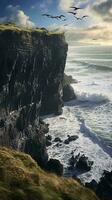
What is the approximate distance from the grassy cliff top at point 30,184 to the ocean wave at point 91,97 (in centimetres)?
8737

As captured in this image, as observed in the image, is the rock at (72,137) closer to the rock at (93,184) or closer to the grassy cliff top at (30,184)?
the rock at (93,184)

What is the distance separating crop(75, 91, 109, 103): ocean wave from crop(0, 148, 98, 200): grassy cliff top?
287ft

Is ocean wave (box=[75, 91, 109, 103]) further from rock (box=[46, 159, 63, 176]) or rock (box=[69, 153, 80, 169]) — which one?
rock (box=[46, 159, 63, 176])

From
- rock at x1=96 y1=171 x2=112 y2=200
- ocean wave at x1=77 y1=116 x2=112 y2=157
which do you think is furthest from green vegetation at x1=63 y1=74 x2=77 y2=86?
rock at x1=96 y1=171 x2=112 y2=200

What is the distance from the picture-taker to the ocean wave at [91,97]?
4274 inches

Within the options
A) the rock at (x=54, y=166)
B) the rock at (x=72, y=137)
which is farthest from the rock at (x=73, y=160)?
the rock at (x=72, y=137)

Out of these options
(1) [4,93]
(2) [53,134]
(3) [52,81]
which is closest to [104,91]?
(3) [52,81]

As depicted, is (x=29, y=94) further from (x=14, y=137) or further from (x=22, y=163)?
(x=22, y=163)

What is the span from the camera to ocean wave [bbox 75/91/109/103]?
109 metres

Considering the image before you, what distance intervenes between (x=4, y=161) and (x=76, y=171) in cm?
3942

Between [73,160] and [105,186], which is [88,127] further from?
[105,186]

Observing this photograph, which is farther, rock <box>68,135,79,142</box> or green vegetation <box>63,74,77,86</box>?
green vegetation <box>63,74,77,86</box>

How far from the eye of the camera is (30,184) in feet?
63.5

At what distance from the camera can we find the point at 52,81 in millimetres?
85812
